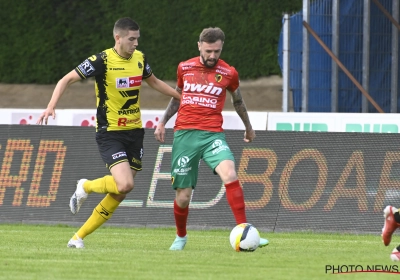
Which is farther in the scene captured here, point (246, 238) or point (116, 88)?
point (116, 88)

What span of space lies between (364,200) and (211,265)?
18.1 feet

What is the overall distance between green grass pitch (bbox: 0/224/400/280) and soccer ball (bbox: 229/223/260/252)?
3.1 inches

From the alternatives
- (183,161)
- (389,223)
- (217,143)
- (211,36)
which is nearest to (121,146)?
(183,161)

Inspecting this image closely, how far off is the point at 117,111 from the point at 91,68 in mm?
509

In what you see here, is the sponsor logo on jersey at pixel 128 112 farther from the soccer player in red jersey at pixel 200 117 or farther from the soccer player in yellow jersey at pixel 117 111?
the soccer player in red jersey at pixel 200 117

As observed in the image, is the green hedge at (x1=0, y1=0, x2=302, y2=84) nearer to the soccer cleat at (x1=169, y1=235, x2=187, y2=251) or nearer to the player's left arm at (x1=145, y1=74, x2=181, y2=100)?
the player's left arm at (x1=145, y1=74, x2=181, y2=100)

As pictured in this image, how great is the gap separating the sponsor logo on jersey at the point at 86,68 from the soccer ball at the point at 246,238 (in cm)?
215

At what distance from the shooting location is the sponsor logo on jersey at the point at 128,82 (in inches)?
419

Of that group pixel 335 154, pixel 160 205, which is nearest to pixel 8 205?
pixel 160 205

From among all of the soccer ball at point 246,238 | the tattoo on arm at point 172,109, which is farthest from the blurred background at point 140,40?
the soccer ball at point 246,238

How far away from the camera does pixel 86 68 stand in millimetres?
10500

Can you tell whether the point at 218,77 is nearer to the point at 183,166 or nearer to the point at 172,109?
the point at 172,109

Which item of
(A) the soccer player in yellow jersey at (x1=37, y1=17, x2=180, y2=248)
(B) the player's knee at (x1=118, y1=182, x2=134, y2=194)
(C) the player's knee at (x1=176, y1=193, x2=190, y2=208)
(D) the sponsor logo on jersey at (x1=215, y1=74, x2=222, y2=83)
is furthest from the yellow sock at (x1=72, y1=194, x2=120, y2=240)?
(D) the sponsor logo on jersey at (x1=215, y1=74, x2=222, y2=83)

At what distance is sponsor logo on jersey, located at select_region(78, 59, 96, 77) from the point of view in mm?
10492
